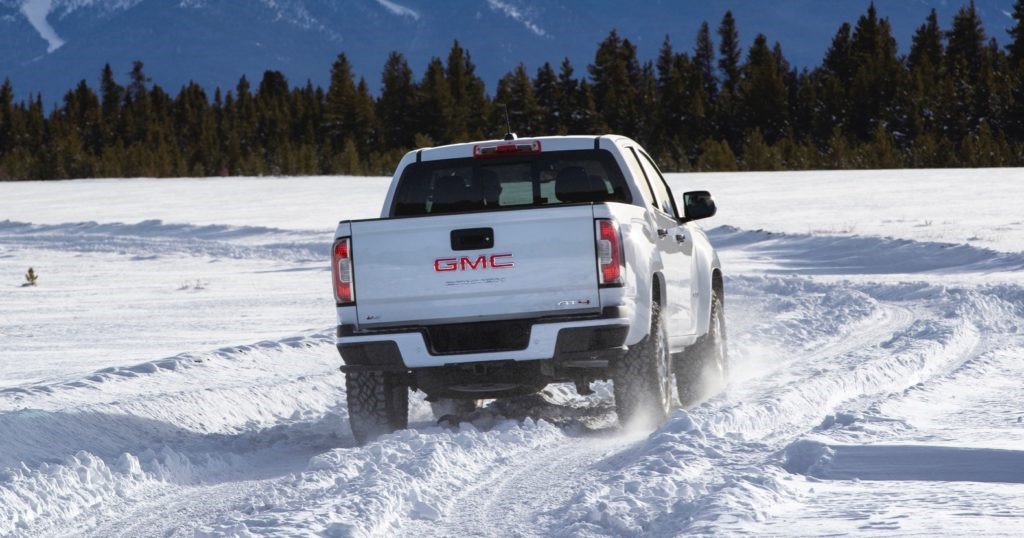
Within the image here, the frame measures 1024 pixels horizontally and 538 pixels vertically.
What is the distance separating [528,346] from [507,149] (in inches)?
58.7

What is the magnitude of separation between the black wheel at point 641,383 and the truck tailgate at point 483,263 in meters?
0.50

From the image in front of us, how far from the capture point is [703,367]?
941 cm

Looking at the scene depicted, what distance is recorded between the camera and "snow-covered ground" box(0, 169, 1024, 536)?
5.32 meters

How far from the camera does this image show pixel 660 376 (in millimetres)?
→ 7770

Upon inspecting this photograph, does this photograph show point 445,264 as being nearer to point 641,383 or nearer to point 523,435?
Answer: point 523,435

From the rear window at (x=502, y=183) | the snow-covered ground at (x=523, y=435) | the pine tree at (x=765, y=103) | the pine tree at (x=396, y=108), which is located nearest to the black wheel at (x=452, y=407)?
the snow-covered ground at (x=523, y=435)

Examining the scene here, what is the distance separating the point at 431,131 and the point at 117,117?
3604cm

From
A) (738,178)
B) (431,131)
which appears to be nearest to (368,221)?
(738,178)

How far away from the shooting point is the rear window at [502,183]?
8.13m

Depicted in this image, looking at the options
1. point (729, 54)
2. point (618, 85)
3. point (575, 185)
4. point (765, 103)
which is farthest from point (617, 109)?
point (575, 185)

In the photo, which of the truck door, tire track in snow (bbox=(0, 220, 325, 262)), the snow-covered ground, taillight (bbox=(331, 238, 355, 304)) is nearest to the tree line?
tire track in snow (bbox=(0, 220, 325, 262))

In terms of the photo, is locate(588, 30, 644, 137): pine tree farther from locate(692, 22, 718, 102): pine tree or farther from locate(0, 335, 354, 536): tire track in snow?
locate(0, 335, 354, 536): tire track in snow

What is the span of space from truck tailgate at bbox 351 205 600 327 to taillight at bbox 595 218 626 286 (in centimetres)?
4

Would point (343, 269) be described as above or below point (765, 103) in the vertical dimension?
below
